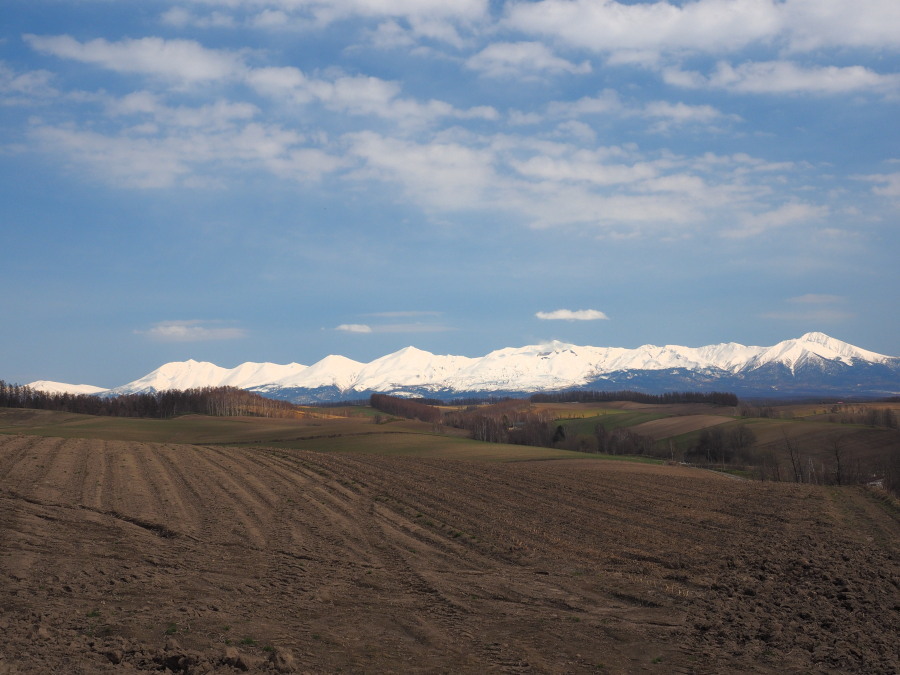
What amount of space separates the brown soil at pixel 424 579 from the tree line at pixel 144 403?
137 meters

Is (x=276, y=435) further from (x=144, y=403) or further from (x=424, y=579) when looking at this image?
(x=144, y=403)

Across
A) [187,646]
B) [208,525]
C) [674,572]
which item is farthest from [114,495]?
[674,572]

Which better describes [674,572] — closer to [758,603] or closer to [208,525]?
[758,603]

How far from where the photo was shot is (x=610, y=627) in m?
15.9

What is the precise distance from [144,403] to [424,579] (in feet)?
545

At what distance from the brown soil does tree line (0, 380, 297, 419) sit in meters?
137

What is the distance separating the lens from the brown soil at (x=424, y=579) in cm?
1345

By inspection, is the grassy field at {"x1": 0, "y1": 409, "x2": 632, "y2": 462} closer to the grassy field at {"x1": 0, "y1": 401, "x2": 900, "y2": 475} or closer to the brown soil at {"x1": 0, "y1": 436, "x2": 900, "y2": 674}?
the grassy field at {"x1": 0, "y1": 401, "x2": 900, "y2": 475}

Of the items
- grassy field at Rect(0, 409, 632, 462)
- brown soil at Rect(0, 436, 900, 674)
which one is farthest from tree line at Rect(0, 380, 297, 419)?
brown soil at Rect(0, 436, 900, 674)

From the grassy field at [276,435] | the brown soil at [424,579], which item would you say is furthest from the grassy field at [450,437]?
the brown soil at [424,579]

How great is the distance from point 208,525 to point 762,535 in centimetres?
2150

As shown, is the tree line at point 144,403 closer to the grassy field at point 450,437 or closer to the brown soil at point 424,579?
the grassy field at point 450,437

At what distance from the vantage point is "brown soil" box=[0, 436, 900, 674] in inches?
530

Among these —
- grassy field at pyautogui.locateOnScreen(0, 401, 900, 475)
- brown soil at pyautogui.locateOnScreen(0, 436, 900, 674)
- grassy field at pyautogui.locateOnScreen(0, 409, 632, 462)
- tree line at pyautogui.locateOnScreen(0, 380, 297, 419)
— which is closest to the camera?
brown soil at pyautogui.locateOnScreen(0, 436, 900, 674)
